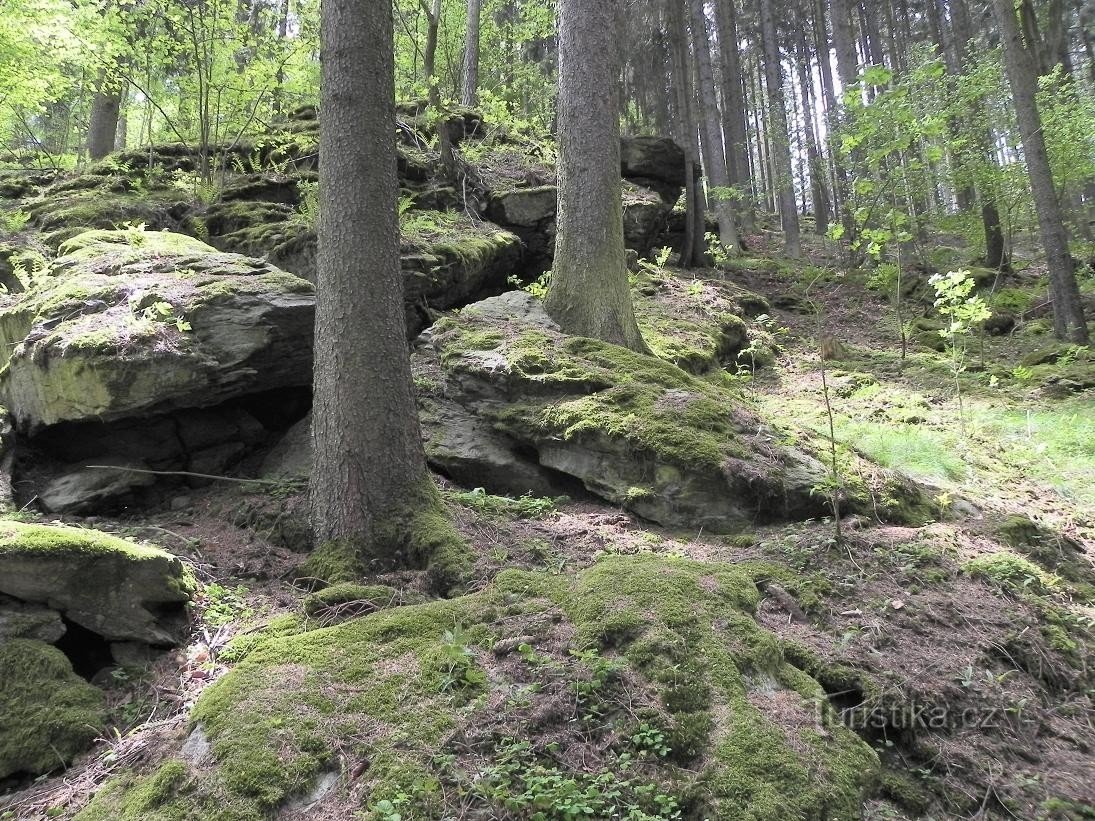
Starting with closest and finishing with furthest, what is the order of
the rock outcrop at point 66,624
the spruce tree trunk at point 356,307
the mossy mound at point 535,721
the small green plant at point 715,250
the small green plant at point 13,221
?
the mossy mound at point 535,721 < the rock outcrop at point 66,624 < the spruce tree trunk at point 356,307 < the small green plant at point 13,221 < the small green plant at point 715,250

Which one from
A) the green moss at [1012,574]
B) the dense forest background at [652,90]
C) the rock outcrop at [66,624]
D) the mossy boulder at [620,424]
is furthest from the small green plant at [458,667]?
the dense forest background at [652,90]

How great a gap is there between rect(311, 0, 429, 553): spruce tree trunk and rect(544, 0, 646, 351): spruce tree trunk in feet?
9.68

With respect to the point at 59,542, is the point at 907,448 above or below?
above

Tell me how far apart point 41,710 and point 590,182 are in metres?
6.56

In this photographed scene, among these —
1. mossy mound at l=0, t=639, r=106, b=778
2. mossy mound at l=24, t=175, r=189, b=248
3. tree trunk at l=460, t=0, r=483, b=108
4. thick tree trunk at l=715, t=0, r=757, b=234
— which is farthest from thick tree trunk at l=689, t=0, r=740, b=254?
mossy mound at l=0, t=639, r=106, b=778

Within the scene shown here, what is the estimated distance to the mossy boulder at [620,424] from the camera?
539cm

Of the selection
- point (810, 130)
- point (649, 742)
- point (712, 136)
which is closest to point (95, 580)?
point (649, 742)

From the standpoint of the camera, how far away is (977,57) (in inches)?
636

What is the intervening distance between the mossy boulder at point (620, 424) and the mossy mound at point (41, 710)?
3.13 meters

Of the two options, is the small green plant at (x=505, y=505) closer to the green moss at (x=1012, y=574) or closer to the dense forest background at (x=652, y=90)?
the green moss at (x=1012, y=574)

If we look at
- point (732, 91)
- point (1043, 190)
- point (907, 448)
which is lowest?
point (907, 448)

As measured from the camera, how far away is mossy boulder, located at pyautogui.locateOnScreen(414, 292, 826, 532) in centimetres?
539

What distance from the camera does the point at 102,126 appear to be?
39.7 feet

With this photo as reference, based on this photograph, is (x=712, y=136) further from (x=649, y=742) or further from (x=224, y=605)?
(x=649, y=742)
